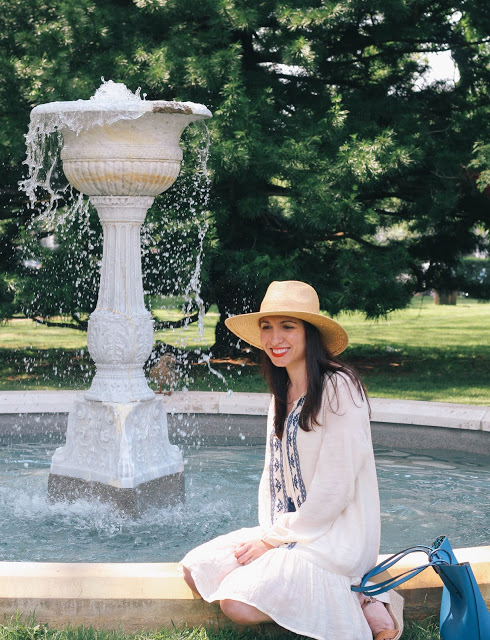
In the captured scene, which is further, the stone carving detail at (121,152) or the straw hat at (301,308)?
the stone carving detail at (121,152)

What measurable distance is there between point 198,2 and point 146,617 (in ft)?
25.6

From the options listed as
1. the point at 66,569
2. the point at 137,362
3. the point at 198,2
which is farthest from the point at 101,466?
the point at 198,2

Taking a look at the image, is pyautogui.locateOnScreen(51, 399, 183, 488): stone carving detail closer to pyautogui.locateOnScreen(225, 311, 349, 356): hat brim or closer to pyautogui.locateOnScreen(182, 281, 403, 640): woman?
pyautogui.locateOnScreen(225, 311, 349, 356): hat brim

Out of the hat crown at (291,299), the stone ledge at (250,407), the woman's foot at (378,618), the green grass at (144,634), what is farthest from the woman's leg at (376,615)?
the stone ledge at (250,407)

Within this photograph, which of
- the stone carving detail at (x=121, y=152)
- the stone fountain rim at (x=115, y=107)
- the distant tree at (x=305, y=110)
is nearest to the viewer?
the stone fountain rim at (x=115, y=107)

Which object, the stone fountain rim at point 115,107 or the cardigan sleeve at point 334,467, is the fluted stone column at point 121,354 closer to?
the stone fountain rim at point 115,107

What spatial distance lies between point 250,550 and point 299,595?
0.24 m

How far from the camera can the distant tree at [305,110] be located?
9.25 meters

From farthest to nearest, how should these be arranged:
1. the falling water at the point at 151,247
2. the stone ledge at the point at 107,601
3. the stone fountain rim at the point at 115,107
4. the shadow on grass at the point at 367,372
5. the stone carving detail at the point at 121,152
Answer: the shadow on grass at the point at 367,372
the falling water at the point at 151,247
the stone carving detail at the point at 121,152
the stone fountain rim at the point at 115,107
the stone ledge at the point at 107,601

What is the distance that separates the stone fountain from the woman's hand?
1990 millimetres

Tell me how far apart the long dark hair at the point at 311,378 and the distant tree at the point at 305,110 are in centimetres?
590

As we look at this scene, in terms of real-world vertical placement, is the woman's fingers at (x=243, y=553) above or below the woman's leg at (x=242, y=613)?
above

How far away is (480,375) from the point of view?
11.5m

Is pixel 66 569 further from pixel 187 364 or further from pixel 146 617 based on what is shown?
pixel 187 364
